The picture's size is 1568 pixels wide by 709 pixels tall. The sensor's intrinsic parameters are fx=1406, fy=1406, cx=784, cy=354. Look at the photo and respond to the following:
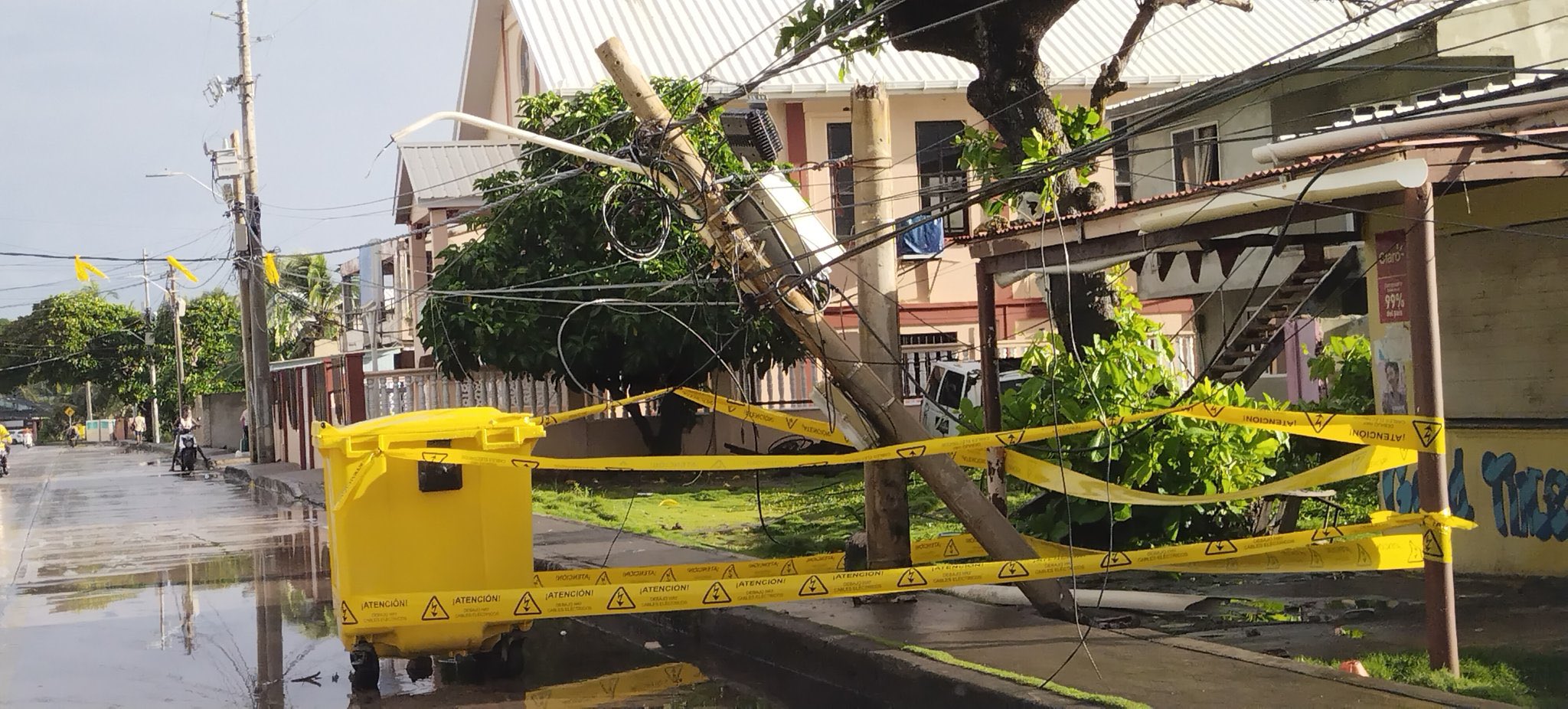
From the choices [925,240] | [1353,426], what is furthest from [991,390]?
[925,240]

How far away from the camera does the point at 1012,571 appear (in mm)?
7086

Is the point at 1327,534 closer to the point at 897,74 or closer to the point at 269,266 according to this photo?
the point at 897,74

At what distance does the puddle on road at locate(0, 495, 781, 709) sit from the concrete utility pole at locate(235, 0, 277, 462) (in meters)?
19.4

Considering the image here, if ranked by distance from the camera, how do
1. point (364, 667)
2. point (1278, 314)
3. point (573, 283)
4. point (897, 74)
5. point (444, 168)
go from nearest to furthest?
point (364, 667) < point (1278, 314) < point (573, 283) < point (897, 74) < point (444, 168)

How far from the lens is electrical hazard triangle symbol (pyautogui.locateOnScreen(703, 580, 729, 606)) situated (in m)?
7.09

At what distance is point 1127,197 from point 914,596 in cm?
1560

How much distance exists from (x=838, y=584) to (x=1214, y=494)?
213cm

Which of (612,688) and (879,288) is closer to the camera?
(612,688)

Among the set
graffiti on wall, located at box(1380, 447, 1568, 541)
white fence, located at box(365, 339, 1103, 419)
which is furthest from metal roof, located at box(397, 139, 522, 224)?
graffiti on wall, located at box(1380, 447, 1568, 541)

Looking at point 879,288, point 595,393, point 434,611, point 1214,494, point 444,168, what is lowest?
point 434,611

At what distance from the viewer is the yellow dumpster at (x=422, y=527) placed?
752 cm

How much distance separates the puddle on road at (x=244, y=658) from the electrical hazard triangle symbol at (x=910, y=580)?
100 centimetres

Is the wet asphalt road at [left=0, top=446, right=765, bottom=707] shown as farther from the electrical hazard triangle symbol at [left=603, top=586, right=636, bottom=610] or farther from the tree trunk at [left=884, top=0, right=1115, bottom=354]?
the tree trunk at [left=884, top=0, right=1115, bottom=354]

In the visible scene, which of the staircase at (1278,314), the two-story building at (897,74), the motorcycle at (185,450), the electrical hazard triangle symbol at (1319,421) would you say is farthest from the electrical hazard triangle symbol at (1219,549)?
the motorcycle at (185,450)
